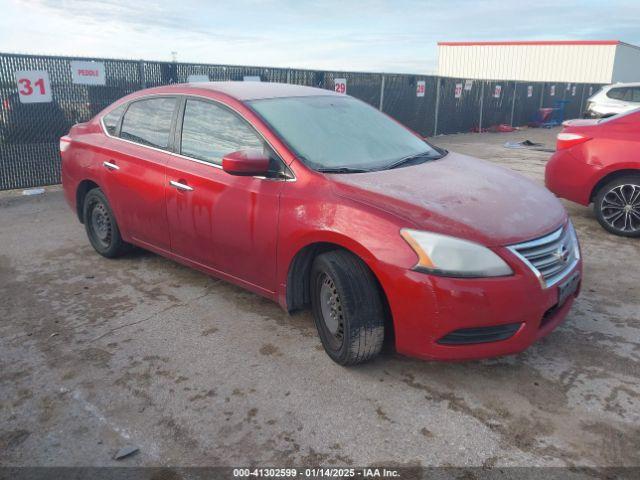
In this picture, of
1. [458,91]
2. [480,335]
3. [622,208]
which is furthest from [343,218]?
[458,91]

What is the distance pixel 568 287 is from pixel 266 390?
1784 millimetres

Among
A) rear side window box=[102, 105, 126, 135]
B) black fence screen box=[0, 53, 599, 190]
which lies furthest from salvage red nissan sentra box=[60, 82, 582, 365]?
black fence screen box=[0, 53, 599, 190]

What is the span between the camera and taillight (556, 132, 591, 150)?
19.5 feet

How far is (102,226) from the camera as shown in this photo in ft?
16.4

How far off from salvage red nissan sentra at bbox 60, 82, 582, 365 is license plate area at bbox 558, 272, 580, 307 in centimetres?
2

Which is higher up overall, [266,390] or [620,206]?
[620,206]

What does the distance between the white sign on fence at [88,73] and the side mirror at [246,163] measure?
21.9 feet

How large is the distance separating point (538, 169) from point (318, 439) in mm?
9416

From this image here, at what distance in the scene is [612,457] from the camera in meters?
2.42

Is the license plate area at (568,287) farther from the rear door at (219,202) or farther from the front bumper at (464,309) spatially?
the rear door at (219,202)

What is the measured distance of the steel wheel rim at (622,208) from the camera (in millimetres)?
5619

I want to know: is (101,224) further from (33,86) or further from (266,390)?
(33,86)

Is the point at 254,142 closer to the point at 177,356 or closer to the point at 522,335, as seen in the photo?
the point at 177,356

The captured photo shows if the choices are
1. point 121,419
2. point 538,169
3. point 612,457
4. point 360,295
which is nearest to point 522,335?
point 612,457
